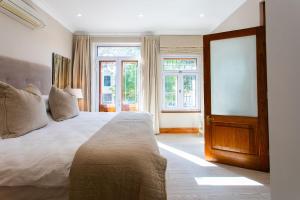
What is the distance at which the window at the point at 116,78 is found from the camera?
532cm

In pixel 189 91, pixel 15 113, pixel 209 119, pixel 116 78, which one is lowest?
pixel 209 119

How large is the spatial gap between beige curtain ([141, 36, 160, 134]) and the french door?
31cm

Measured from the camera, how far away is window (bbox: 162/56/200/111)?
538cm

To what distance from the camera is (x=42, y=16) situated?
355 cm

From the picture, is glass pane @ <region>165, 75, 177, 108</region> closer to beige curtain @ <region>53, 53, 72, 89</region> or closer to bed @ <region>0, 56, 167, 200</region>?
beige curtain @ <region>53, 53, 72, 89</region>

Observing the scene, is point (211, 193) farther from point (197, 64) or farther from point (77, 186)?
point (197, 64)

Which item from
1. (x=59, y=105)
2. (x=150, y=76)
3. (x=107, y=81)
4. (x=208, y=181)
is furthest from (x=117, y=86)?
(x=208, y=181)

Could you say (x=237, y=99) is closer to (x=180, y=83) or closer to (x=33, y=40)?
(x=180, y=83)

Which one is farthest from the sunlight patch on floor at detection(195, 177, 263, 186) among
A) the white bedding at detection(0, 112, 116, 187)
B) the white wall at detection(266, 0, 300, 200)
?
the white bedding at detection(0, 112, 116, 187)

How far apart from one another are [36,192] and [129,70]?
14.8 feet

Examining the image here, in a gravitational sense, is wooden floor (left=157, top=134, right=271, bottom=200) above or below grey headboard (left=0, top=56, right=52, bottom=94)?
below

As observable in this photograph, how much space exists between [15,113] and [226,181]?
7.91 feet

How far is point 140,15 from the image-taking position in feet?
13.7

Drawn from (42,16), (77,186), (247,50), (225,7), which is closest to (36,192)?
(77,186)
